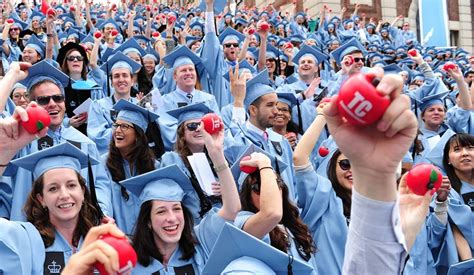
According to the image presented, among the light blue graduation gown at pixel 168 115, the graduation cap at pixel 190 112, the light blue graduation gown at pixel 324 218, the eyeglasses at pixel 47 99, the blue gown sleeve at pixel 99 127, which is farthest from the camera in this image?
the light blue graduation gown at pixel 168 115

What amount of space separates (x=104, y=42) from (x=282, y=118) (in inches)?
243

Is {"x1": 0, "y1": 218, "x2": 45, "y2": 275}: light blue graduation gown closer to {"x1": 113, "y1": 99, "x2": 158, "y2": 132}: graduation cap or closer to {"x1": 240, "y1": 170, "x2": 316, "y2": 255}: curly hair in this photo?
{"x1": 240, "y1": 170, "x2": 316, "y2": 255}: curly hair

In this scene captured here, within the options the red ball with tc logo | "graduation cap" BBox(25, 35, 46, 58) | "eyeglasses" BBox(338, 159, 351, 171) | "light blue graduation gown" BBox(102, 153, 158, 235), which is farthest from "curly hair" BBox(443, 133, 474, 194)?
"graduation cap" BBox(25, 35, 46, 58)

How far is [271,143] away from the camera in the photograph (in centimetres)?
549

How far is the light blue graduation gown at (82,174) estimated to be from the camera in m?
3.93

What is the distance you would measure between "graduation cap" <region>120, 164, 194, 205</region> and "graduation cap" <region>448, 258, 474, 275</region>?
1.60m

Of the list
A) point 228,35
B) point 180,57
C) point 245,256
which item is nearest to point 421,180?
Result: point 245,256

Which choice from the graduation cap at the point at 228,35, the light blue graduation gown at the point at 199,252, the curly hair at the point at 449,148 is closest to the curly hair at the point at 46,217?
the light blue graduation gown at the point at 199,252

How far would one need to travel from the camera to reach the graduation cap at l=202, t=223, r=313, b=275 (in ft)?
8.58

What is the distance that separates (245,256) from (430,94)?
5638 mm

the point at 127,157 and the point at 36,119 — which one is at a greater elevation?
the point at 36,119

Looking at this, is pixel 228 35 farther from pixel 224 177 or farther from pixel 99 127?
pixel 224 177

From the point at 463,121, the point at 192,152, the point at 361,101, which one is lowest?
the point at 463,121

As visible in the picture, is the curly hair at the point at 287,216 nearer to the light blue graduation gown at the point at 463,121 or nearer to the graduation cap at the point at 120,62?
the graduation cap at the point at 120,62
